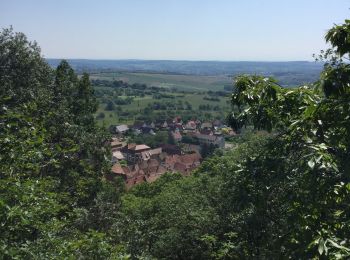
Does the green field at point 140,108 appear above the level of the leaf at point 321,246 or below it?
below

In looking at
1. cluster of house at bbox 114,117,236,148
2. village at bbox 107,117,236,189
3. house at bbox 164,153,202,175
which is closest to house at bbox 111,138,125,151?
village at bbox 107,117,236,189

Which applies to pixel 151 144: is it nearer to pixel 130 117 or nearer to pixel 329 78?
pixel 130 117

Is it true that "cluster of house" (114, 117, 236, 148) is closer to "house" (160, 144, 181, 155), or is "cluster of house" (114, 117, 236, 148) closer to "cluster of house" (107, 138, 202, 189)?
"house" (160, 144, 181, 155)

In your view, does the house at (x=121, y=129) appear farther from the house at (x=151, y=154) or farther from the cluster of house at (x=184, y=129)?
the house at (x=151, y=154)

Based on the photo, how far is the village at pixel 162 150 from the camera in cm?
5250

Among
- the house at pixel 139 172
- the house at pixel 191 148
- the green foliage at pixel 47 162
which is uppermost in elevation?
the green foliage at pixel 47 162

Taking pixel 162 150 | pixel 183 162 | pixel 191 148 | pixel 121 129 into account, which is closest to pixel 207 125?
pixel 121 129

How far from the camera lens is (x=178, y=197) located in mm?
16531

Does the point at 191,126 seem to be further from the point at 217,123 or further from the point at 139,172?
the point at 139,172

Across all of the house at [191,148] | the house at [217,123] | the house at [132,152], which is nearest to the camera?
the house at [132,152]

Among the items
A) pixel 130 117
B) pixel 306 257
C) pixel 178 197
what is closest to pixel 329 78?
pixel 306 257

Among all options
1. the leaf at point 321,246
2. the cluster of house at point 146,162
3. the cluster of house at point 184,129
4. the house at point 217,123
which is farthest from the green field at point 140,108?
the leaf at point 321,246

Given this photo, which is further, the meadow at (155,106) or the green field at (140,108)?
the meadow at (155,106)

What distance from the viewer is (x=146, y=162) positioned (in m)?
61.8
